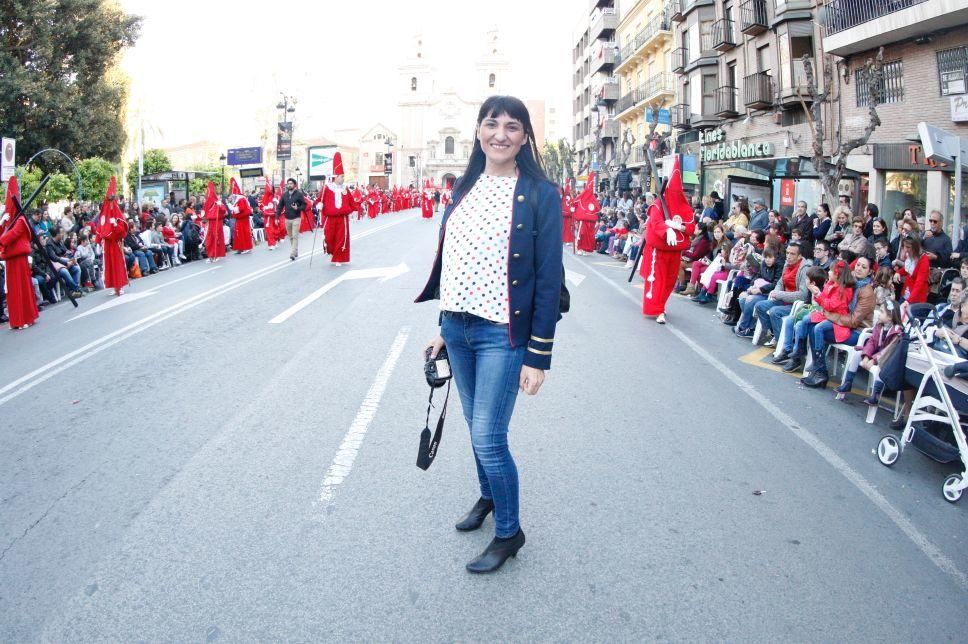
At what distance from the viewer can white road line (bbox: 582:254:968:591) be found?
393 cm

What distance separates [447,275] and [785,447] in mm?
3206

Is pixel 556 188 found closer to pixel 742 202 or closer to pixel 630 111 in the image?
pixel 742 202

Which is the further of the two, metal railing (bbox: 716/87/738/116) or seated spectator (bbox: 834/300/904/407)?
metal railing (bbox: 716/87/738/116)

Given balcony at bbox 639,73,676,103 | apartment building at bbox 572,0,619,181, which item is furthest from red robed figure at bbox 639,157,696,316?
apartment building at bbox 572,0,619,181

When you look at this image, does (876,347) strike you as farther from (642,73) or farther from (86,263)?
(642,73)

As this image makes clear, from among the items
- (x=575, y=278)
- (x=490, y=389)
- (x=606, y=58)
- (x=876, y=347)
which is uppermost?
(x=606, y=58)

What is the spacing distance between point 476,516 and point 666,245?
319 inches

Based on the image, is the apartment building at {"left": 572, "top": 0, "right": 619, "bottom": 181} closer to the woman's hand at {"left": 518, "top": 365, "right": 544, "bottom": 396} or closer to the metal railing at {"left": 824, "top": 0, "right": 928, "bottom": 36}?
the metal railing at {"left": 824, "top": 0, "right": 928, "bottom": 36}

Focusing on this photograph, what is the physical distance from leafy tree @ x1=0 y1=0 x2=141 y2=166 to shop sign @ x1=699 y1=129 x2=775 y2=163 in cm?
2319

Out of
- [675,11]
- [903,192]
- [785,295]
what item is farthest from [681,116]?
[785,295]

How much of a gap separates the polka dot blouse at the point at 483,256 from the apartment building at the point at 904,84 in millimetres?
17703

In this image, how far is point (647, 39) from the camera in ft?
149

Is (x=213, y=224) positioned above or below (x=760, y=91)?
below

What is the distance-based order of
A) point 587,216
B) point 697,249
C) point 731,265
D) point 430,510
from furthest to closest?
point 587,216, point 697,249, point 731,265, point 430,510
